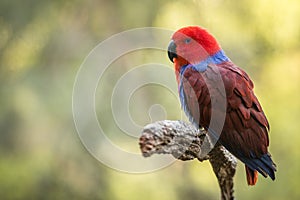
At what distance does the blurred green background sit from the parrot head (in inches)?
35.8

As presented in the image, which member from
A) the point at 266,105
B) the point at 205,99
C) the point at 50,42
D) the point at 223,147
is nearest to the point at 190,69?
the point at 205,99

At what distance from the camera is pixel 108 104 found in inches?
98.2

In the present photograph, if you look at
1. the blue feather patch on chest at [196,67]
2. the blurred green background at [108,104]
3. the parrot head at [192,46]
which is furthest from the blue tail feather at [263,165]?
the blurred green background at [108,104]

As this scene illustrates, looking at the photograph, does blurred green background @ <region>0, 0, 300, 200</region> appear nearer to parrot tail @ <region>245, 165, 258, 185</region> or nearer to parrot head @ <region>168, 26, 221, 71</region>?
parrot head @ <region>168, 26, 221, 71</region>

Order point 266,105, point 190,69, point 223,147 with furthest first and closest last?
point 266,105 < point 190,69 < point 223,147

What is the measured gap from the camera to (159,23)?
2549 mm

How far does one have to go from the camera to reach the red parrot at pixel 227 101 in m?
1.30

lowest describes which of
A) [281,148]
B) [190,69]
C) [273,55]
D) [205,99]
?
[205,99]

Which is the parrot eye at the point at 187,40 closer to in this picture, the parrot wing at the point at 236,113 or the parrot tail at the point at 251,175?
the parrot wing at the point at 236,113

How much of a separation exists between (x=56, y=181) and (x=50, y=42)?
66 cm

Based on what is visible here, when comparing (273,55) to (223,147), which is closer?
(223,147)

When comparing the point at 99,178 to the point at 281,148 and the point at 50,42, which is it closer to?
the point at 50,42

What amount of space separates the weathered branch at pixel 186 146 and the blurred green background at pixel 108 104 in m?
1.15

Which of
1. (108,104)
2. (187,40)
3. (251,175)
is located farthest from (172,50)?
(108,104)
